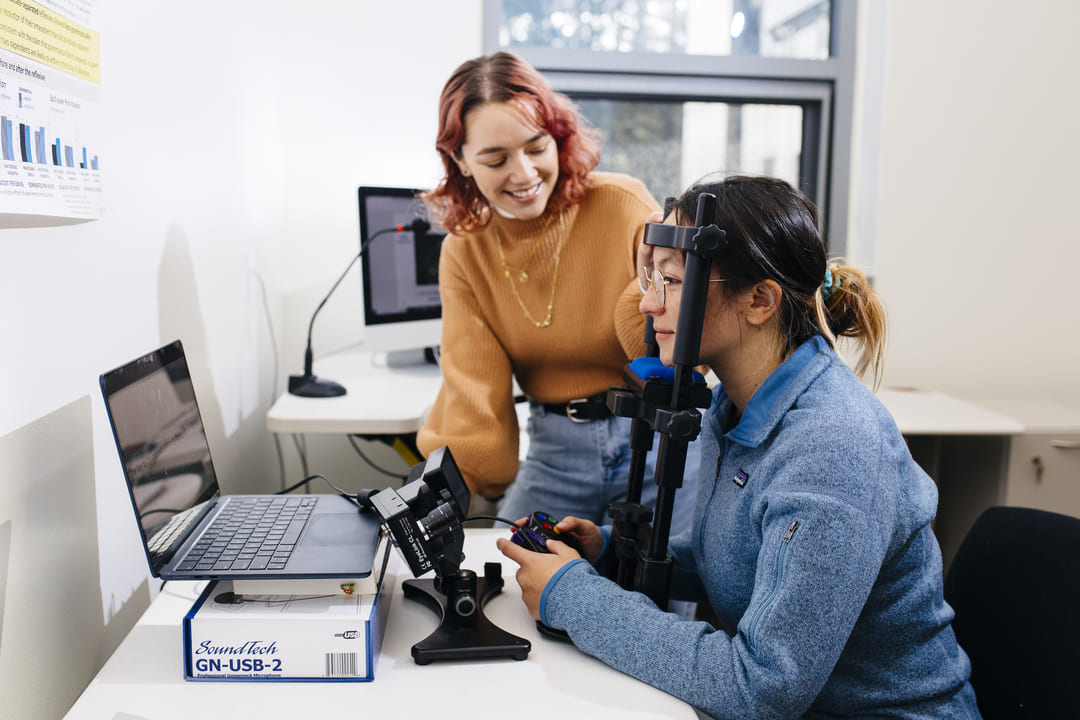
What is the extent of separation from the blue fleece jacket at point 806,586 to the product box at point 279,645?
0.22 metres

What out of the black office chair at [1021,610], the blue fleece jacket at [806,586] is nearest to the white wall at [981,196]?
the black office chair at [1021,610]

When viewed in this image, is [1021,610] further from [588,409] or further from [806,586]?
[588,409]

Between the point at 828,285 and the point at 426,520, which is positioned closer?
the point at 426,520

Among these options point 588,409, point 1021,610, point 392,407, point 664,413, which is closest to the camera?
point 664,413

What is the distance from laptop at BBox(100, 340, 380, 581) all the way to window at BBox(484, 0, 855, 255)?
185 cm

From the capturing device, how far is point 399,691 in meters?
0.90

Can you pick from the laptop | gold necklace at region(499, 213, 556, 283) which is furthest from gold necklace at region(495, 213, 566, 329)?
the laptop

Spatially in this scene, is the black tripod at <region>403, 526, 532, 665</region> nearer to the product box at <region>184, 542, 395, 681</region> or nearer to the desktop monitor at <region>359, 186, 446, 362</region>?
the product box at <region>184, 542, 395, 681</region>

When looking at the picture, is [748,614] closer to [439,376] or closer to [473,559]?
[473,559]

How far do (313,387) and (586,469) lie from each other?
84 cm

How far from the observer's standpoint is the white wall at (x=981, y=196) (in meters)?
2.55

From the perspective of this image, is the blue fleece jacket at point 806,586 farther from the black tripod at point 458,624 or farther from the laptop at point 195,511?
the laptop at point 195,511

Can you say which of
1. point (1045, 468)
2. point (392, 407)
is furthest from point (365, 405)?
point (1045, 468)

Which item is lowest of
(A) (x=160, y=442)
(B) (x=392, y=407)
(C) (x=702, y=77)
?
(B) (x=392, y=407)
